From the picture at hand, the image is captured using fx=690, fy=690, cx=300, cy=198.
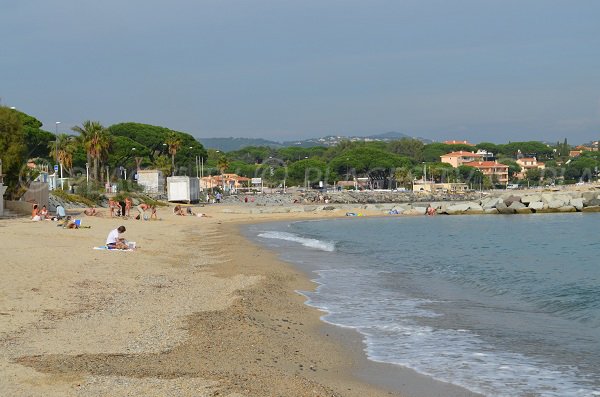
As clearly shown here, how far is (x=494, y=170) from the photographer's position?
16025cm

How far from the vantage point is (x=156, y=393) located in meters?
6.16

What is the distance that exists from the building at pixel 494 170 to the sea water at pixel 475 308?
438 ft

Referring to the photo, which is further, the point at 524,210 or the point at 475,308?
the point at 524,210

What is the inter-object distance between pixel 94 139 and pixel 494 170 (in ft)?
375

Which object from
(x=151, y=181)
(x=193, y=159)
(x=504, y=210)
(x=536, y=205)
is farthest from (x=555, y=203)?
(x=193, y=159)

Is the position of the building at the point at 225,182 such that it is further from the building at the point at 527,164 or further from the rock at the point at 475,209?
the building at the point at 527,164

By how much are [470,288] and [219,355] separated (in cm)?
947

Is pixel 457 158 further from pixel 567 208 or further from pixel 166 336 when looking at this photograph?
pixel 166 336

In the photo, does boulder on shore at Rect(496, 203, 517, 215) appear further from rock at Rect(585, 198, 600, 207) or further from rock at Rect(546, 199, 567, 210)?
rock at Rect(585, 198, 600, 207)

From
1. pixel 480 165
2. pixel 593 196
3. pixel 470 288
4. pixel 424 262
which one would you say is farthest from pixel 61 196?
pixel 480 165

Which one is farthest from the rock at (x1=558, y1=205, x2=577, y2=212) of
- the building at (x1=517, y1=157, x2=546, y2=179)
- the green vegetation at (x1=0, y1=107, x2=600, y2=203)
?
the building at (x1=517, y1=157, x2=546, y2=179)

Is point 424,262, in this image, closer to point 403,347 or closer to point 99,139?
point 403,347

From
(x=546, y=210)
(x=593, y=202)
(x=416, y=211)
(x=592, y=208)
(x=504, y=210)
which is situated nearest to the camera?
(x=504, y=210)

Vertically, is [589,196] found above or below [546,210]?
above
